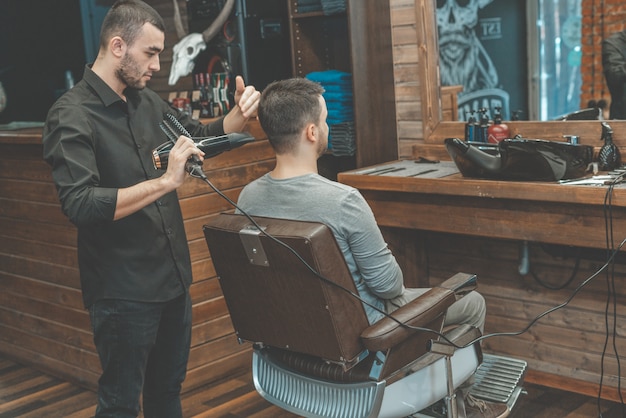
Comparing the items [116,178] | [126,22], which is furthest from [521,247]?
[126,22]

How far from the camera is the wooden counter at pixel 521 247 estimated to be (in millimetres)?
2777

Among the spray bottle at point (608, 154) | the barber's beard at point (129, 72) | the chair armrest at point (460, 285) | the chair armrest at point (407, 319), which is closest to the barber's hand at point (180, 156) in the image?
the barber's beard at point (129, 72)

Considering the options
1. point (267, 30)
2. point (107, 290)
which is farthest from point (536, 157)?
point (267, 30)

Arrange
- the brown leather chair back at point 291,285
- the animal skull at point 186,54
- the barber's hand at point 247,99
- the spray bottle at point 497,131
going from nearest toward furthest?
1. the brown leather chair back at point 291,285
2. the barber's hand at point 247,99
3. the spray bottle at point 497,131
4. the animal skull at point 186,54

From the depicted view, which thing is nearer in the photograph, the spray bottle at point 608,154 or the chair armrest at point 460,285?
the chair armrest at point 460,285

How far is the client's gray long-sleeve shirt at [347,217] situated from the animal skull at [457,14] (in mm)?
1544

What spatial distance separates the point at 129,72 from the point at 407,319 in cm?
106

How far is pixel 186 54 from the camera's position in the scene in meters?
4.15

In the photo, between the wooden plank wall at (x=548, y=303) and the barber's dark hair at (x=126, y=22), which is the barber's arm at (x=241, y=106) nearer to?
the barber's dark hair at (x=126, y=22)

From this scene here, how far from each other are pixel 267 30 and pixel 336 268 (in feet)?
7.85

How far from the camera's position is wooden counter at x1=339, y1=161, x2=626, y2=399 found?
9.11 feet

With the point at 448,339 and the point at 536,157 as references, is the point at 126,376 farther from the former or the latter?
the point at 536,157

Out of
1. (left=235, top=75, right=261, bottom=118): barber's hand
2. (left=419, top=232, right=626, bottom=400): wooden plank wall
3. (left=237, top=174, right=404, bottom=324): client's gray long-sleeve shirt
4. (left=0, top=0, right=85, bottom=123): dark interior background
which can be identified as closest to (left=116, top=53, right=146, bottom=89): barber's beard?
(left=235, top=75, right=261, bottom=118): barber's hand

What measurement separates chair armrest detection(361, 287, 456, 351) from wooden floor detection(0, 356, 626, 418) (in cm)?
108
